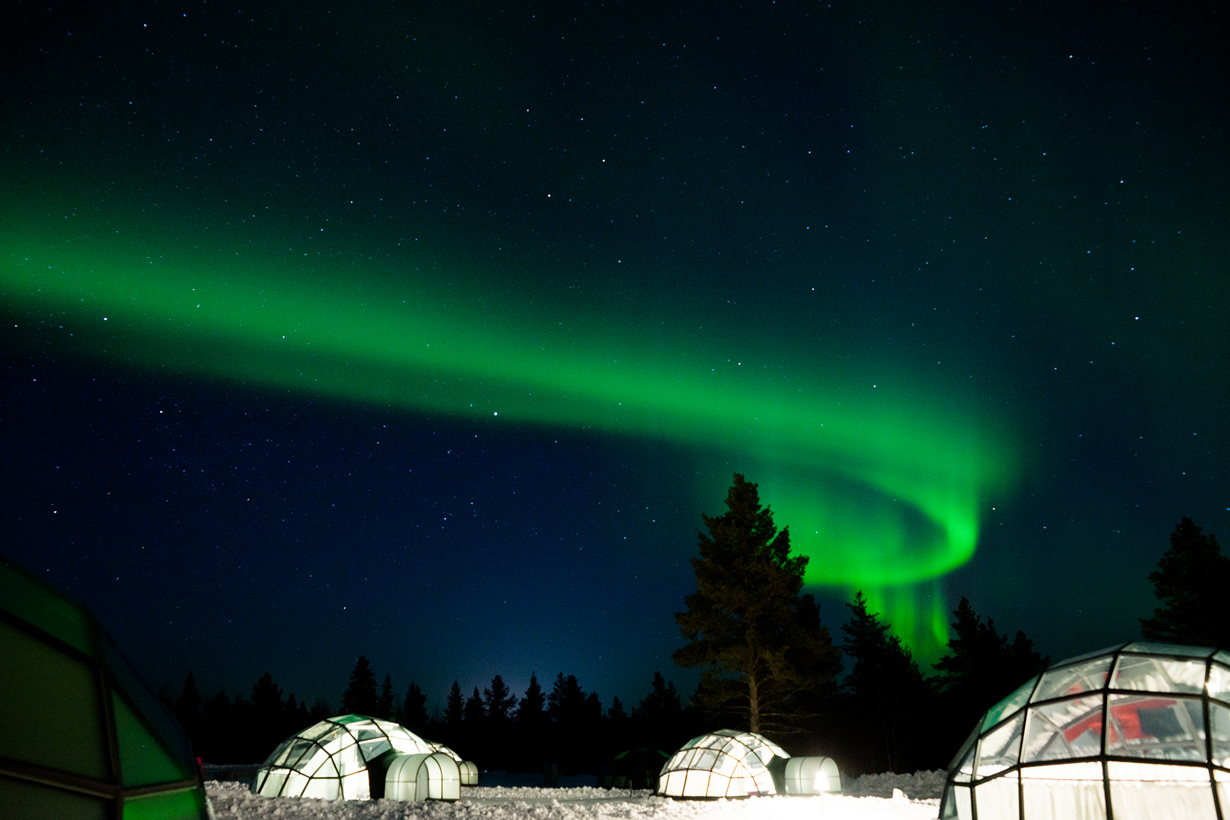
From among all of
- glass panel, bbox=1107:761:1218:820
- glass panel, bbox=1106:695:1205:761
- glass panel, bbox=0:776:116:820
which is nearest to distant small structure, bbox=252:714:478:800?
glass panel, bbox=1107:761:1218:820

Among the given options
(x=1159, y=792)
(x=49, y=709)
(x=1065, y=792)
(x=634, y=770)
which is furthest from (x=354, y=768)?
(x=49, y=709)

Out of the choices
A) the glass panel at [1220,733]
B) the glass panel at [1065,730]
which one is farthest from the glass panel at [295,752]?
the glass panel at [1220,733]

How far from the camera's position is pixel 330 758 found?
22547mm

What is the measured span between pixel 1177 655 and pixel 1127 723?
1424mm

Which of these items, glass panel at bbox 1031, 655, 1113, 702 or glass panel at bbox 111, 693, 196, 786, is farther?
glass panel at bbox 1031, 655, 1113, 702

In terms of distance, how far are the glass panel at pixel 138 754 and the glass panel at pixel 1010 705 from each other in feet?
39.4

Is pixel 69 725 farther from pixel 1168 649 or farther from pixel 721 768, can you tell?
pixel 721 768

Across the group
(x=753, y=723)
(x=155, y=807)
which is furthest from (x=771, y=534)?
(x=155, y=807)

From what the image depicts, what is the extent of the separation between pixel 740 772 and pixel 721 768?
2.03 ft

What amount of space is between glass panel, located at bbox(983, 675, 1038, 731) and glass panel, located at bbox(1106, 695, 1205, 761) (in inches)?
63.3

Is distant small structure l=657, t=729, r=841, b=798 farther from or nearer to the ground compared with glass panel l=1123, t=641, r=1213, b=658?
nearer to the ground

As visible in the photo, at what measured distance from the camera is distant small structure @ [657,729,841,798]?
2442cm

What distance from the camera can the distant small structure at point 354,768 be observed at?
21.6 meters

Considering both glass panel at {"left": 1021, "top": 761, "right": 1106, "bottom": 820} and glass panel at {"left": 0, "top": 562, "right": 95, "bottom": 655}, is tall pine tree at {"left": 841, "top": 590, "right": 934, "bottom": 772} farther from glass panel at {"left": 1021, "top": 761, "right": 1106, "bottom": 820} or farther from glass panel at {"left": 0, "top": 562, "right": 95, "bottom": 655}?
glass panel at {"left": 0, "top": 562, "right": 95, "bottom": 655}
